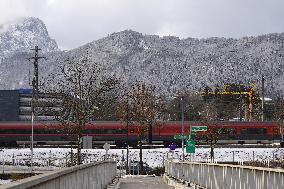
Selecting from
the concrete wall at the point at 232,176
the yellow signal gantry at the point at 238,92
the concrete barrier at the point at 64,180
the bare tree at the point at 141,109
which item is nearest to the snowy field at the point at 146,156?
the bare tree at the point at 141,109

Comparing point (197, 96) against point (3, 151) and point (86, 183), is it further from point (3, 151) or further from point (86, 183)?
point (86, 183)

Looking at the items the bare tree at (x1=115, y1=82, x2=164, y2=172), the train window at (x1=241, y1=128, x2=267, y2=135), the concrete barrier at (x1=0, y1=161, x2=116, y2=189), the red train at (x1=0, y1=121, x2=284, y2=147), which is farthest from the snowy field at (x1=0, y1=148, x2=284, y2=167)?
the concrete barrier at (x1=0, y1=161, x2=116, y2=189)

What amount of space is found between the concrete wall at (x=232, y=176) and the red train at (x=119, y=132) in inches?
1938

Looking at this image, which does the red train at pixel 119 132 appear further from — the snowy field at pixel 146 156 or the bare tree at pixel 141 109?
the snowy field at pixel 146 156

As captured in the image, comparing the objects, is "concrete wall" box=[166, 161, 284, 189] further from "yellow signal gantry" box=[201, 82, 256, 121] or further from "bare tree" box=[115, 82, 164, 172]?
"yellow signal gantry" box=[201, 82, 256, 121]

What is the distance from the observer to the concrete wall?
12852mm

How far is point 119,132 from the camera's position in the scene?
3169 inches

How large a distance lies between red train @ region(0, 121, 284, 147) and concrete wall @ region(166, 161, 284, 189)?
49237 millimetres

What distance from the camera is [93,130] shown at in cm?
8075

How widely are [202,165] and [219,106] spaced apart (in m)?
136

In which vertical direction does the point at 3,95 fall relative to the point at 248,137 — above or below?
above

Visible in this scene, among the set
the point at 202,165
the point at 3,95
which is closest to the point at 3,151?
the point at 202,165

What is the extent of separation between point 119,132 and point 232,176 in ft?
207

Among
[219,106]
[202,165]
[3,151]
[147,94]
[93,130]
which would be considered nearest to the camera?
[202,165]
